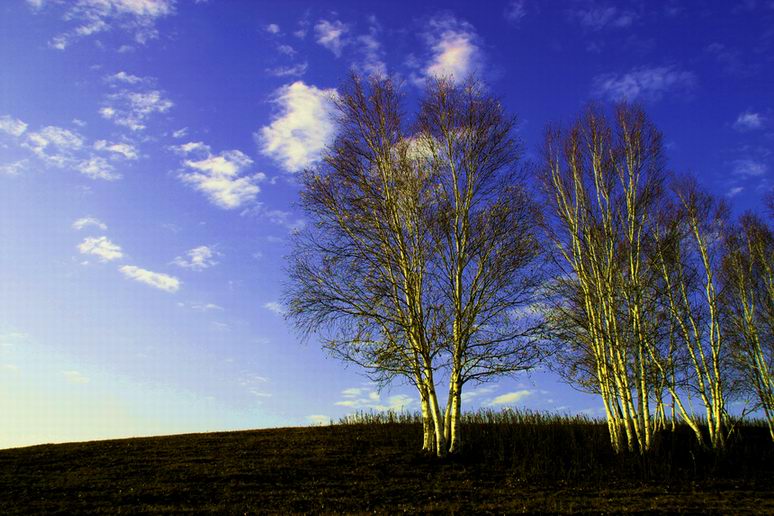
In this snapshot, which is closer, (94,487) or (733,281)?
(94,487)

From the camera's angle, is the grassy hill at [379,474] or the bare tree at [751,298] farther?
the bare tree at [751,298]

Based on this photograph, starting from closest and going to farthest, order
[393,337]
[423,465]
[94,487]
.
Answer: [94,487]
[423,465]
[393,337]

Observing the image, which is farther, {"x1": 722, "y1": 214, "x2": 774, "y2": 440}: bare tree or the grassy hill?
{"x1": 722, "y1": 214, "x2": 774, "y2": 440}: bare tree

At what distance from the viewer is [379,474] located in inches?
559

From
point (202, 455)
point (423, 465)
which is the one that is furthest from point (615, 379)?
point (202, 455)

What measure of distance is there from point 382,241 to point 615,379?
8.50 metres

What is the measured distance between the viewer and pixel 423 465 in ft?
49.1

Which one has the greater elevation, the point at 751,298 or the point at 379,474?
the point at 751,298

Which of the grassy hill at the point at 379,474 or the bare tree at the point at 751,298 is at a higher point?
the bare tree at the point at 751,298

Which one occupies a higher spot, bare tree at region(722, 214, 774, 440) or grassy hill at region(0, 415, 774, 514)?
bare tree at region(722, 214, 774, 440)

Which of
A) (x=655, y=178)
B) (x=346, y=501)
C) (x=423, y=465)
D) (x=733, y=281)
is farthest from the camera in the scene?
(x=733, y=281)

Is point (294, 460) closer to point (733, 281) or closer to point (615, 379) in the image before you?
point (615, 379)

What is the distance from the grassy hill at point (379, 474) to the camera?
11891 millimetres

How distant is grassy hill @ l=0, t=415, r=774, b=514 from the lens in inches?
468
